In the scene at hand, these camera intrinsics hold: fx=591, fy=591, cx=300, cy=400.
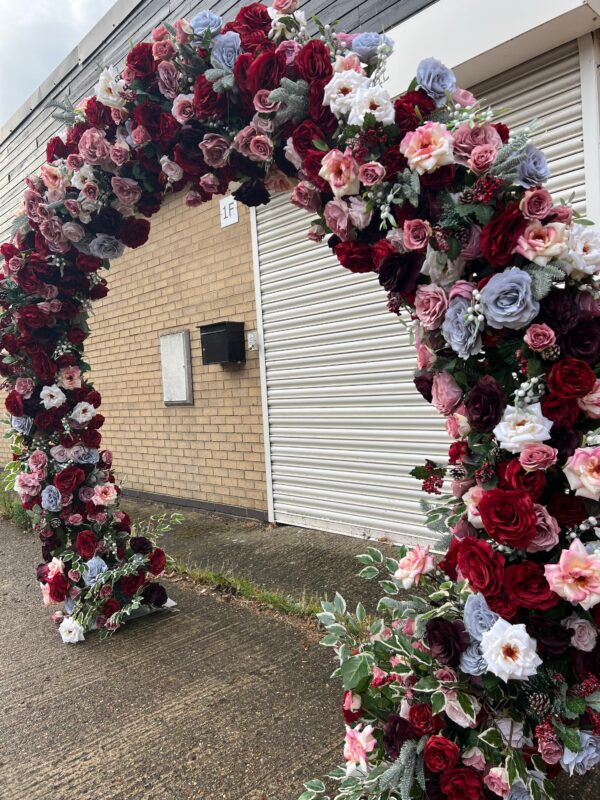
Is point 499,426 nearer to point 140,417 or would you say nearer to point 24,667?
point 24,667

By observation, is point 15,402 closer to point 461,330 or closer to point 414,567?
point 414,567

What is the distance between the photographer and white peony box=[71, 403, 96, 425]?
337cm

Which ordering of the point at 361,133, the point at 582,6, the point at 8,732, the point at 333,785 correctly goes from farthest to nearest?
the point at 582,6, the point at 8,732, the point at 333,785, the point at 361,133

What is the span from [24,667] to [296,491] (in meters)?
2.56

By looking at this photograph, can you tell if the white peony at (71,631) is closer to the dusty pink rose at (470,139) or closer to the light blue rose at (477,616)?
the light blue rose at (477,616)

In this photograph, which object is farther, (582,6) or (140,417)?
(140,417)

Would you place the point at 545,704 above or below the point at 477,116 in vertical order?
below

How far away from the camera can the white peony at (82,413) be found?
337cm

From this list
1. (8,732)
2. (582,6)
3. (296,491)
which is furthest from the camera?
(296,491)

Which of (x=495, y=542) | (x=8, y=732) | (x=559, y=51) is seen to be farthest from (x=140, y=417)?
(x=495, y=542)

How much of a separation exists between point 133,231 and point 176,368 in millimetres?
3186

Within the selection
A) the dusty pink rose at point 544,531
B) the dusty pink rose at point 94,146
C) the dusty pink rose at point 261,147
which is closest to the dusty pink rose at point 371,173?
the dusty pink rose at point 261,147

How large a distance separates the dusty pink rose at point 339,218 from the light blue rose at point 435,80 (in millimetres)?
413

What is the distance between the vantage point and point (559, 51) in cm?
318
